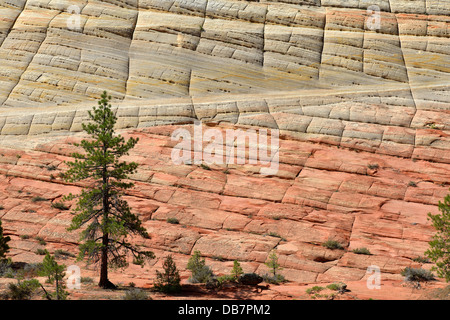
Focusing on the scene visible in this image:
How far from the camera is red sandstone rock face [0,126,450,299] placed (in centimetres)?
3081

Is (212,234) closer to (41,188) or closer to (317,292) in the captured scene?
(317,292)

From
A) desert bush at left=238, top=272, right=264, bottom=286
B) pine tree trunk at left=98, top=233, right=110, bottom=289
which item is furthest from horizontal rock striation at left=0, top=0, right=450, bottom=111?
desert bush at left=238, top=272, right=264, bottom=286

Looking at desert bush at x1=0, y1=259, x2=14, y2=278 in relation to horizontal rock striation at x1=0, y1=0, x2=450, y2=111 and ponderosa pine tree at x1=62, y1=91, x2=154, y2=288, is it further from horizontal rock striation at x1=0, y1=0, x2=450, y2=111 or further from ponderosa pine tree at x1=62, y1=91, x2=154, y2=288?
horizontal rock striation at x1=0, y1=0, x2=450, y2=111

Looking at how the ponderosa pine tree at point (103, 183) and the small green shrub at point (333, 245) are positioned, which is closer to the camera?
the ponderosa pine tree at point (103, 183)

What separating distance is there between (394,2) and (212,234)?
28018mm

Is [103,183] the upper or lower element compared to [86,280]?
upper

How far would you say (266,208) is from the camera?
35.1 meters

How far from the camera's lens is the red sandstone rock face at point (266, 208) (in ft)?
101

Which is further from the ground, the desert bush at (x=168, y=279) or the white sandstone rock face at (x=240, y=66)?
the white sandstone rock face at (x=240, y=66)

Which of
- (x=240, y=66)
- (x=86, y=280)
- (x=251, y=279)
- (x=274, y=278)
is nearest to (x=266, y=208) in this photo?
(x=274, y=278)

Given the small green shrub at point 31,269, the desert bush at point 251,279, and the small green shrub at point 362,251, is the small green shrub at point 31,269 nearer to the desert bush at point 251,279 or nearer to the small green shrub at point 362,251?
the desert bush at point 251,279

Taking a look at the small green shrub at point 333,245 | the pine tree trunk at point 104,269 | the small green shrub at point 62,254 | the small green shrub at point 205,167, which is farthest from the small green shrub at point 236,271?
the small green shrub at point 205,167

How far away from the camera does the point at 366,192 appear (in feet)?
118

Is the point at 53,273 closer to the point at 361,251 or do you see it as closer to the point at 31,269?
the point at 31,269
